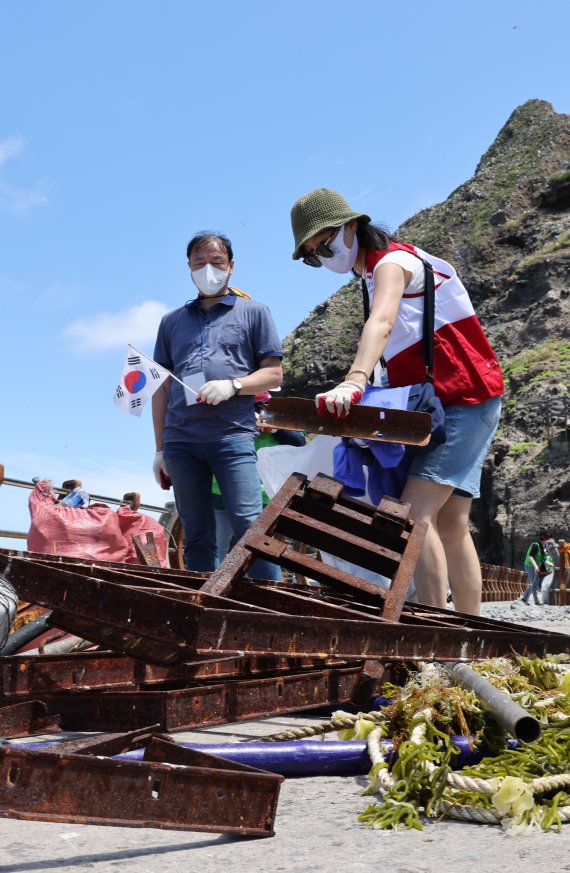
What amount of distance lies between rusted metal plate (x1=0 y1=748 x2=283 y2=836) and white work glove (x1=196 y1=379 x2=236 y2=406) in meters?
3.06

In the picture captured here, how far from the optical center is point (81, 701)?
8.50 feet

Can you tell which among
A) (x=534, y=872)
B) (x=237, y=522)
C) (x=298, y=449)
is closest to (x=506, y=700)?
(x=534, y=872)

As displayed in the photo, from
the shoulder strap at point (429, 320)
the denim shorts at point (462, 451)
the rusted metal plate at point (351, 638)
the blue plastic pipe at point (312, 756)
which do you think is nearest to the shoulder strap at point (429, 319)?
the shoulder strap at point (429, 320)

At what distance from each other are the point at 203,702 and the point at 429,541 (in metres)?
1.61

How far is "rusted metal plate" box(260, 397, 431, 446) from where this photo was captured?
3.38 m

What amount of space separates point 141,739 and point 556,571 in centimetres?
3241

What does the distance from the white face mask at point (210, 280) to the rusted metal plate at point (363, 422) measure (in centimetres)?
176

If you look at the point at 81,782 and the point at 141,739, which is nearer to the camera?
the point at 81,782

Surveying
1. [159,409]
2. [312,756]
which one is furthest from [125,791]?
[159,409]

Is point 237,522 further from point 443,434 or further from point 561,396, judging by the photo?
point 561,396

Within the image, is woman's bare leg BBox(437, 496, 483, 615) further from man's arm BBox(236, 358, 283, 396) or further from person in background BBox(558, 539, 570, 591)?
person in background BBox(558, 539, 570, 591)

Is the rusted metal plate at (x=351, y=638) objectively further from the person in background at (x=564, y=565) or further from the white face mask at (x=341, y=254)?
the person in background at (x=564, y=565)

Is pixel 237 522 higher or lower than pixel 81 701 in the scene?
higher

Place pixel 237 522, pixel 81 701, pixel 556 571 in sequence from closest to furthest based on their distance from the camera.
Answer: pixel 81 701
pixel 237 522
pixel 556 571
